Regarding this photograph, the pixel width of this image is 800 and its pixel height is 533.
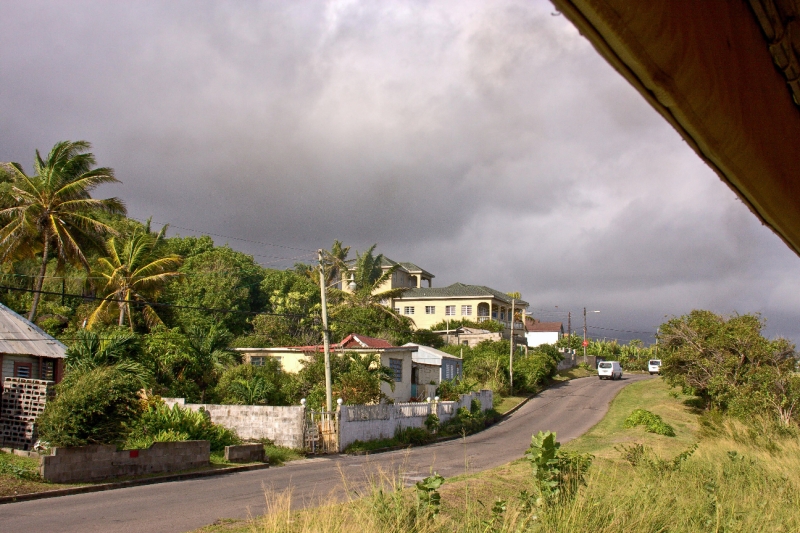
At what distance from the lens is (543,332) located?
103 meters

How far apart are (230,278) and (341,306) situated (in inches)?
401

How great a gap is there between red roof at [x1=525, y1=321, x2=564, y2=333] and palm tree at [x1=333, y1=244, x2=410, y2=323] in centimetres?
4887

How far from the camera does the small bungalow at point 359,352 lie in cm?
3653

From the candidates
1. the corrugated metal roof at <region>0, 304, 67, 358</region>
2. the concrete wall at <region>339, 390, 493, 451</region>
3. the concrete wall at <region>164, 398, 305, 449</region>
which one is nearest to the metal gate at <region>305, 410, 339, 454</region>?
the concrete wall at <region>339, 390, 493, 451</region>

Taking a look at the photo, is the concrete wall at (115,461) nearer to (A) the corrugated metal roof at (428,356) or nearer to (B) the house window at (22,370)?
(B) the house window at (22,370)

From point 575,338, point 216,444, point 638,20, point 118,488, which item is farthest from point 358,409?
point 575,338

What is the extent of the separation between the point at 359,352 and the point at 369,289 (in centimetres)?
1882

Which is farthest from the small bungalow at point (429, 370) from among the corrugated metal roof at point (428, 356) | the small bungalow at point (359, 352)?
the small bungalow at point (359, 352)

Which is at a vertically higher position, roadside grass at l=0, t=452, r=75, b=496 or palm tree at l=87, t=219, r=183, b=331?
palm tree at l=87, t=219, r=183, b=331

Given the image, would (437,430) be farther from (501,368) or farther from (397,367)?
(501,368)

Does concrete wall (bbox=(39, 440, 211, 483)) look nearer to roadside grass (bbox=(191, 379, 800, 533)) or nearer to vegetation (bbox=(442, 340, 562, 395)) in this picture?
→ roadside grass (bbox=(191, 379, 800, 533))

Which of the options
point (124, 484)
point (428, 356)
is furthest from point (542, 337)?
point (124, 484)

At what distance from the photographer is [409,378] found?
3966 cm

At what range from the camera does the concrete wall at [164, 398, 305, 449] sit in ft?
81.9
